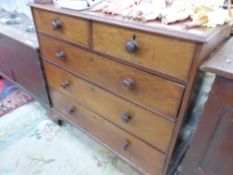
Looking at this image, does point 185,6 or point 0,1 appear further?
point 0,1

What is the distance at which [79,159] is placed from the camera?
1282 mm

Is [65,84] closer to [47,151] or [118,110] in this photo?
[118,110]

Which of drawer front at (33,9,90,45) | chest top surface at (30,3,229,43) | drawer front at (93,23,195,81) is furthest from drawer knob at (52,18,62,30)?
drawer front at (93,23,195,81)

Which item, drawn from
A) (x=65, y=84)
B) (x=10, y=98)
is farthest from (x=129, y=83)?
(x=10, y=98)

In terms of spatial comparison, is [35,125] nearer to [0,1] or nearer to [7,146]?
[7,146]

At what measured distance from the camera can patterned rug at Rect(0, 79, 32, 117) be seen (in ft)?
5.43

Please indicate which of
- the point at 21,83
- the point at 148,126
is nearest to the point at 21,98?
the point at 21,83

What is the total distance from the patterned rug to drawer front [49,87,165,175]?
0.53 metres

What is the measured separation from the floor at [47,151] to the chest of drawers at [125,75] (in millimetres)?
173

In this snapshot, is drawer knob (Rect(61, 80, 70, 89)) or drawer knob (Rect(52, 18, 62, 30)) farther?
drawer knob (Rect(61, 80, 70, 89))

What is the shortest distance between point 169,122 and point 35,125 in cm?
113

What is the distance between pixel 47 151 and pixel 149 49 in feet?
3.44

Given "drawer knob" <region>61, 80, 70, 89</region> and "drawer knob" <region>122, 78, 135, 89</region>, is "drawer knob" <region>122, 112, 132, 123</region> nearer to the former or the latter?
"drawer knob" <region>122, 78, 135, 89</region>

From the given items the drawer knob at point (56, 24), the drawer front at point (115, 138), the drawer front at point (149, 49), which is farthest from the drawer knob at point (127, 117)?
the drawer knob at point (56, 24)
